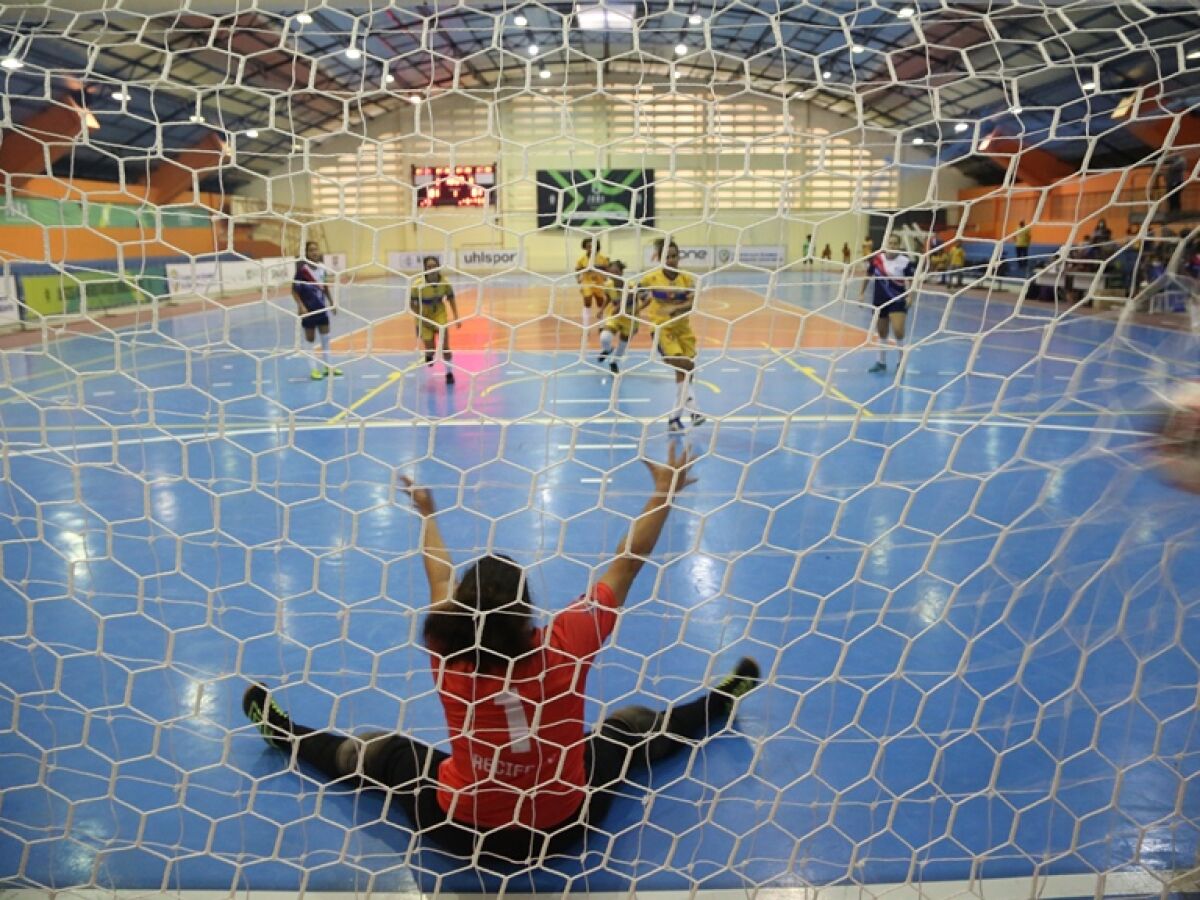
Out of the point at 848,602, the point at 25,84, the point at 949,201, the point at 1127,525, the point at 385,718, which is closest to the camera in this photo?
the point at 949,201

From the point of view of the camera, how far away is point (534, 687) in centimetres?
184

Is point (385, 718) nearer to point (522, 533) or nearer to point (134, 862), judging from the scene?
point (134, 862)

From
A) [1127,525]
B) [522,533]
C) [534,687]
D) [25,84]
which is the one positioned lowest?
[522,533]

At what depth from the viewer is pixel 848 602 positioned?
130 inches

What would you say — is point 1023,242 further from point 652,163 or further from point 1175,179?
point 652,163

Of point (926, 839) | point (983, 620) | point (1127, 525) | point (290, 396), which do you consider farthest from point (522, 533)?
point (290, 396)

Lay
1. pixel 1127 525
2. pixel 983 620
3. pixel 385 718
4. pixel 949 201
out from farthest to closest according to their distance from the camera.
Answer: pixel 983 620, pixel 385 718, pixel 1127 525, pixel 949 201

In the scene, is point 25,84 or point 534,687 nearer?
point 534,687

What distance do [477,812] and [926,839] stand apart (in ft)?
3.76

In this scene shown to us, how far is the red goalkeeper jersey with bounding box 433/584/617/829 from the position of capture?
6.03 feet

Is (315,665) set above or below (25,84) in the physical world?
below

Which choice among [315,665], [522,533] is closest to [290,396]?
[522,533]

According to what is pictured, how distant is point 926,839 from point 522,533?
241cm

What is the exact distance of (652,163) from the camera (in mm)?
1927
